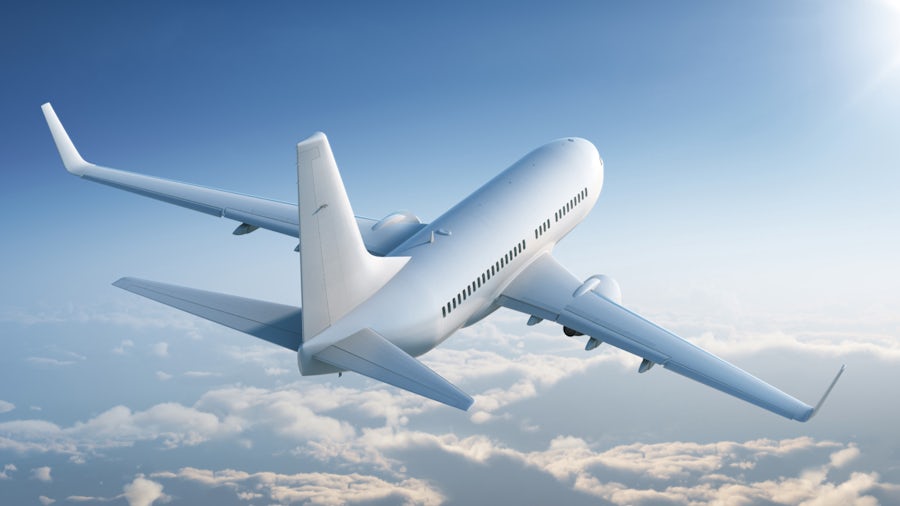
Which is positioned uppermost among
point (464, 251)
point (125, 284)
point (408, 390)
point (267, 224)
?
point (267, 224)

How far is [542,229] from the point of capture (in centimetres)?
4088

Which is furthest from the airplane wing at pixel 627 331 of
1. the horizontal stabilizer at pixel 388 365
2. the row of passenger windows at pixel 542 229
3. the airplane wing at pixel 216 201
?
the horizontal stabilizer at pixel 388 365

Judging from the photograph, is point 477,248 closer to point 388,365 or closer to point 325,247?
point 388,365

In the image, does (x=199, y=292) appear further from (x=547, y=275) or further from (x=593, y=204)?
(x=593, y=204)

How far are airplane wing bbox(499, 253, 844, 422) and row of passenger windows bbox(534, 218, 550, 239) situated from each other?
45.1 inches

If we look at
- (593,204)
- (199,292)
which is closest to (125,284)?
(199,292)

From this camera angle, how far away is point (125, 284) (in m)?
30.2

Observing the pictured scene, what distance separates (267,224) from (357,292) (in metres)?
15.1

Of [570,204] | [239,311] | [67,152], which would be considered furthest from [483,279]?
[67,152]

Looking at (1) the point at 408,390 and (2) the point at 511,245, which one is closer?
(1) the point at 408,390

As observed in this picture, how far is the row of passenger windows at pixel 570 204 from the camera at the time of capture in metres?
42.8

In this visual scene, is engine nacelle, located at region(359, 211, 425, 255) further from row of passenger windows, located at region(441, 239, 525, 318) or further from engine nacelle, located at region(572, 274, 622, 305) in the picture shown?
engine nacelle, located at region(572, 274, 622, 305)

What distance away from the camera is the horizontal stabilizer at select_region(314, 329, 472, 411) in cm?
2397

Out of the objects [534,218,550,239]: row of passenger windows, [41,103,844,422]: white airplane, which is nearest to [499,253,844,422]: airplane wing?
[41,103,844,422]: white airplane
